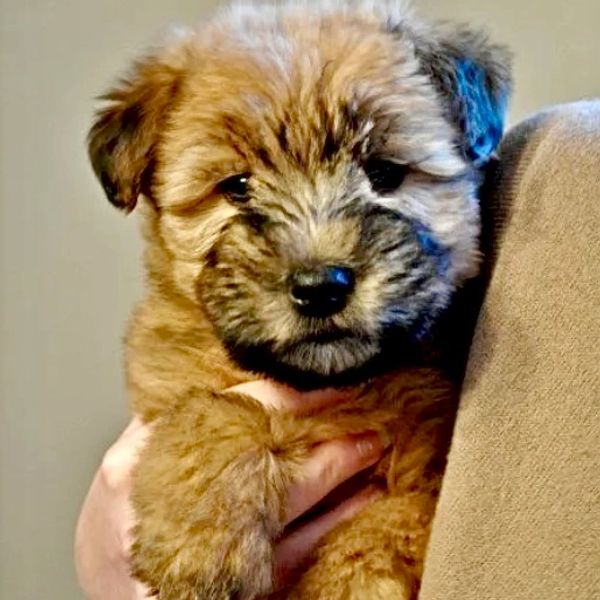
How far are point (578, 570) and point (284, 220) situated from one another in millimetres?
612

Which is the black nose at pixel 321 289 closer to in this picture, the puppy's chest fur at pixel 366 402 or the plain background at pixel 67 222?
the puppy's chest fur at pixel 366 402

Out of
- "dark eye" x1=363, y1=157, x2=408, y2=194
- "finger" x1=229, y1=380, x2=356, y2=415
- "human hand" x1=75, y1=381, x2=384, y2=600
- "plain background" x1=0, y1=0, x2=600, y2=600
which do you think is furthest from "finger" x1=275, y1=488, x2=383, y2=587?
"plain background" x1=0, y1=0, x2=600, y2=600

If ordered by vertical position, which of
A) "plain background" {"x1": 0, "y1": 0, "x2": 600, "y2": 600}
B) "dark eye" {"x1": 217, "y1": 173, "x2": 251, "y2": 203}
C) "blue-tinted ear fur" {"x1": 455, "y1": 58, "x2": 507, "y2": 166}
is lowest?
"plain background" {"x1": 0, "y1": 0, "x2": 600, "y2": 600}

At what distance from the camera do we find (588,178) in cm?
119

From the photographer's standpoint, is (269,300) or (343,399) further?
(343,399)

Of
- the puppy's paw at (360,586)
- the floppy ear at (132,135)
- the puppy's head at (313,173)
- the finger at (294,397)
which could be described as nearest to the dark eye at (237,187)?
the puppy's head at (313,173)

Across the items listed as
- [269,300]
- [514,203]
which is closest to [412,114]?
[514,203]

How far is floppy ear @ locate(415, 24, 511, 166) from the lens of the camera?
143cm

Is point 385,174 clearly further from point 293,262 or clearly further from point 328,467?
point 328,467

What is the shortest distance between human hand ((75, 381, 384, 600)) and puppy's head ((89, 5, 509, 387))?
66 mm

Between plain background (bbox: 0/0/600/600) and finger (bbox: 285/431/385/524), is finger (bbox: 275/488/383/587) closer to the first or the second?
finger (bbox: 285/431/385/524)

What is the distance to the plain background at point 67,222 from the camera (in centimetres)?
279

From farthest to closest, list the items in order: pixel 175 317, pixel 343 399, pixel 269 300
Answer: pixel 175 317 < pixel 343 399 < pixel 269 300

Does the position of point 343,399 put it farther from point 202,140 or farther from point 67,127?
point 67,127
